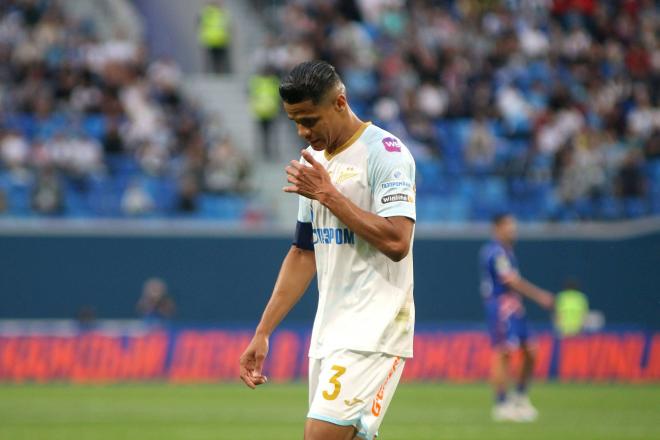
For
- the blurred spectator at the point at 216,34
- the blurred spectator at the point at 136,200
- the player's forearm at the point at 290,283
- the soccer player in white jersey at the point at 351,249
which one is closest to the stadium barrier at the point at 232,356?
the blurred spectator at the point at 136,200

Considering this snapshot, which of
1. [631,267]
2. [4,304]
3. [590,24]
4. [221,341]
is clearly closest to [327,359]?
[221,341]

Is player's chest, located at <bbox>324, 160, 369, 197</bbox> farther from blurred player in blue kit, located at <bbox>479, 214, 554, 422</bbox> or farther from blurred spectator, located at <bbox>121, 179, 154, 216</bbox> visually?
blurred spectator, located at <bbox>121, 179, 154, 216</bbox>

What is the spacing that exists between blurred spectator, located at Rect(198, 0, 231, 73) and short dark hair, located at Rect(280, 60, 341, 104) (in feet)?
74.0

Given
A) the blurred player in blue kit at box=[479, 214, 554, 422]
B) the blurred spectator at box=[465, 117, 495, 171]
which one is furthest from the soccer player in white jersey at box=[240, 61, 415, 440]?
the blurred spectator at box=[465, 117, 495, 171]

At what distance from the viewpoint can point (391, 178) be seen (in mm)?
5797

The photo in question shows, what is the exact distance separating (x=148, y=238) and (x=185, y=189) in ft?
4.23

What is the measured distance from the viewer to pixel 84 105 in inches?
965

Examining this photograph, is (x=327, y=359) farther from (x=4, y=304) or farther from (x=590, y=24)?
(x=590, y=24)

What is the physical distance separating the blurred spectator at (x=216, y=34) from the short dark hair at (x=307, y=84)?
74.0 feet

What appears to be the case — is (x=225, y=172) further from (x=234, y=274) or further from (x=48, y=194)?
(x=48, y=194)

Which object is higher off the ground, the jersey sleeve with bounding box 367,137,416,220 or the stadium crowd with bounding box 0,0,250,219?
the stadium crowd with bounding box 0,0,250,219

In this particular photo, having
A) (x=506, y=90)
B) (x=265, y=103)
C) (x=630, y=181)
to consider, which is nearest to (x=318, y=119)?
(x=630, y=181)

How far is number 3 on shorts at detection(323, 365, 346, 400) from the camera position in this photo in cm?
578

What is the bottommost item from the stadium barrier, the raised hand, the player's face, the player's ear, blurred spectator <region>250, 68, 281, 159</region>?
the stadium barrier
